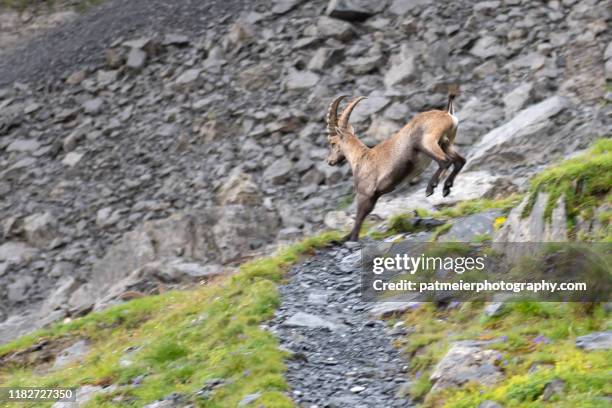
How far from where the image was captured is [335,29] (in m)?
25.4

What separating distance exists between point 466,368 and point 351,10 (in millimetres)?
18754

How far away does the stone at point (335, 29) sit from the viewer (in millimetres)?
25234

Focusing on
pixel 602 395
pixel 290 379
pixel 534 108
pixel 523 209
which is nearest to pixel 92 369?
pixel 290 379

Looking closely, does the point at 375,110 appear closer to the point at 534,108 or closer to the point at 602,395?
the point at 534,108

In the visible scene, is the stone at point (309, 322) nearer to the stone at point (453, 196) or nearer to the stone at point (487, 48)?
the stone at point (453, 196)

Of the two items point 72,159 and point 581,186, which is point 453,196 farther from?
point 72,159

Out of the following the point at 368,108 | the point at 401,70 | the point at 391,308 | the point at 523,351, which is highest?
the point at 523,351

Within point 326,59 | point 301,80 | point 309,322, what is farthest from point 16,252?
point 309,322

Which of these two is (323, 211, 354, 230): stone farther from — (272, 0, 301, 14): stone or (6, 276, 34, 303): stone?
(272, 0, 301, 14): stone

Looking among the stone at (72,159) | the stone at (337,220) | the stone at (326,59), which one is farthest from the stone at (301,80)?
the stone at (337,220)

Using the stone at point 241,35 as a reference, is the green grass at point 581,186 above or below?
above

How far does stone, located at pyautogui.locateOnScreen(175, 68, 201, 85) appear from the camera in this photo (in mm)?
25922

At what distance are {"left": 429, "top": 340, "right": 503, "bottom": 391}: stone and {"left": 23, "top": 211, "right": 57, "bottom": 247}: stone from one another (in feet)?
50.8

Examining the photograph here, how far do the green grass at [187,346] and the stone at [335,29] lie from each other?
12.3 m
